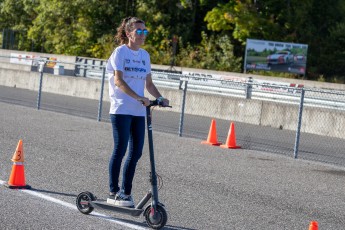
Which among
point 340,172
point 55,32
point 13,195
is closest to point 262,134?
point 340,172

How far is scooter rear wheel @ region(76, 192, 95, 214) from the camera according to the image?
827cm

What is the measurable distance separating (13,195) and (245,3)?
35.9m

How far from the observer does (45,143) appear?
14.3 metres

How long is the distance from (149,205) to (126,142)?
75 cm

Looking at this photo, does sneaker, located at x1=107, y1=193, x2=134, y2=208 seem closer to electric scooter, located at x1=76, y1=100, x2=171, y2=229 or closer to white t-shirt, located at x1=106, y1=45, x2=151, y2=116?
electric scooter, located at x1=76, y1=100, x2=171, y2=229

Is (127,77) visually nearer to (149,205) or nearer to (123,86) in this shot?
(123,86)

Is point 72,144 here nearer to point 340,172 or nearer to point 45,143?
point 45,143

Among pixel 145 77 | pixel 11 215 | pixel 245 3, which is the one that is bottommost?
pixel 11 215

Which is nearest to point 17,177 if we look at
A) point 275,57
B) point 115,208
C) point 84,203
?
point 84,203

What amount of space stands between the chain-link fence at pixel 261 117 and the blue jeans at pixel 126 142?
24.9ft

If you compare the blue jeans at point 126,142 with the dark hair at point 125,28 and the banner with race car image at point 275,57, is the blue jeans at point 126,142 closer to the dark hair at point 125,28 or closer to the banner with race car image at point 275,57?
the dark hair at point 125,28

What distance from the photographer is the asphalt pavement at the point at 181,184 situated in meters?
8.34

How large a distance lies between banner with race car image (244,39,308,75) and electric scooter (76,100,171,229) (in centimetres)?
3045

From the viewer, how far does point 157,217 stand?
7.68 meters
